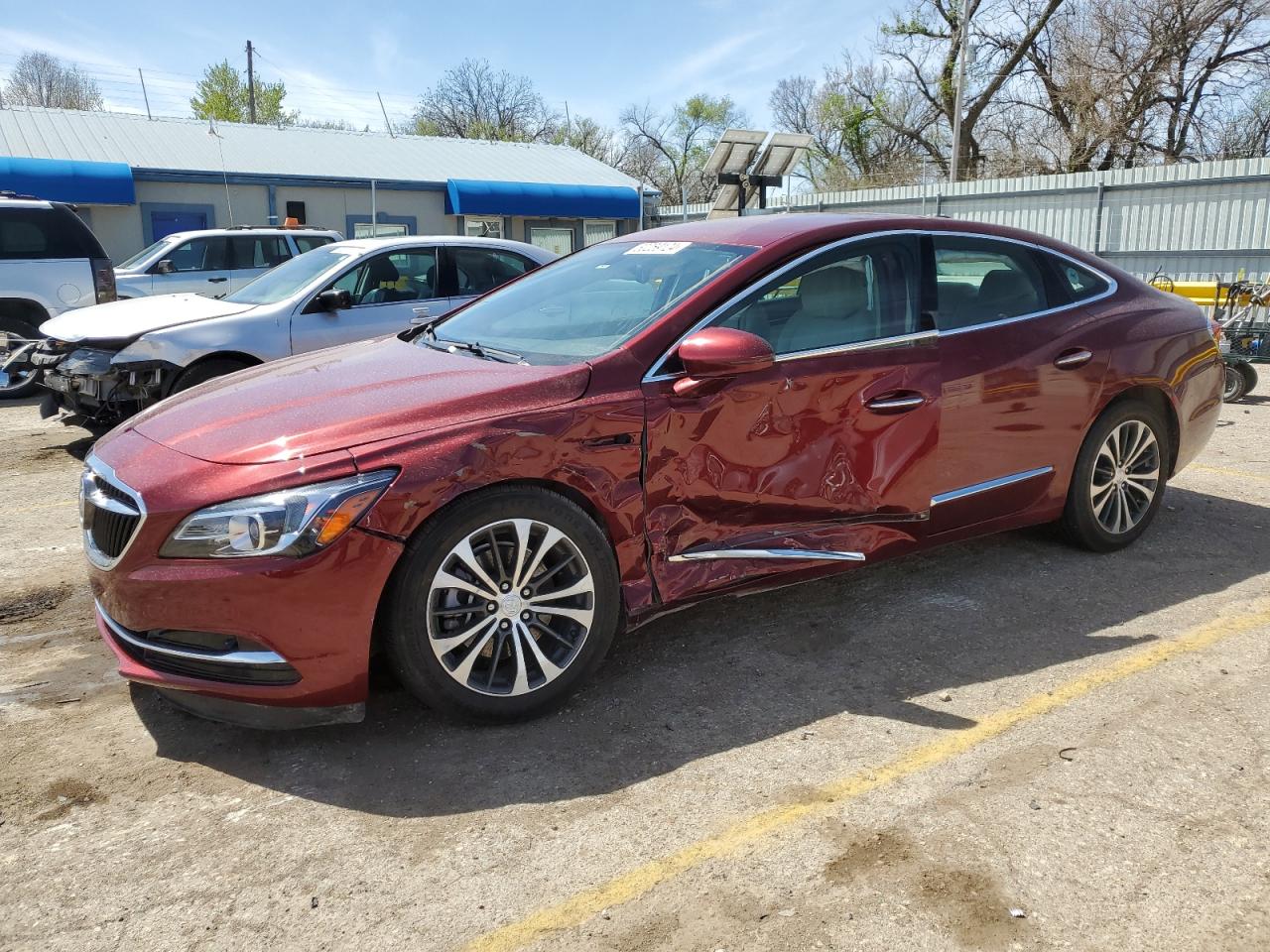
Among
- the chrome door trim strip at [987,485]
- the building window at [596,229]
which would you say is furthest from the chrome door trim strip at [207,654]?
the building window at [596,229]

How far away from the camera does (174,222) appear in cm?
2178

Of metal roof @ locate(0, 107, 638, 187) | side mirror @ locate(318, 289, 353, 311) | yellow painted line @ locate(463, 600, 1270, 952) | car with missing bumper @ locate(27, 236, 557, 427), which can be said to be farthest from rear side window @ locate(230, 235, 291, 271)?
yellow painted line @ locate(463, 600, 1270, 952)

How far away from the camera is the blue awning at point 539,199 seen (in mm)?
23969

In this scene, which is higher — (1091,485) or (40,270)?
(40,270)

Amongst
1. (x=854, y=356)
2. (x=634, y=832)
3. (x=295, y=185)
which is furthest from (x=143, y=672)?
(x=295, y=185)

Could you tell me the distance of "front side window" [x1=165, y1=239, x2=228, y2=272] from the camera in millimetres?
13758

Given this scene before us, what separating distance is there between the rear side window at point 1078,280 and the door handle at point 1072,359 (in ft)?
1.02

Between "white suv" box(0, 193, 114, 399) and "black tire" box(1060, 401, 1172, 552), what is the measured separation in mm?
9763

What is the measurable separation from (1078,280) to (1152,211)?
11.6 metres

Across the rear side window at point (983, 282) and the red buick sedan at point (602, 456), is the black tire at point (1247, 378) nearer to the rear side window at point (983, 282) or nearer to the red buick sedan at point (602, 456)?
the red buick sedan at point (602, 456)

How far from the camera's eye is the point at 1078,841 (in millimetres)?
2617

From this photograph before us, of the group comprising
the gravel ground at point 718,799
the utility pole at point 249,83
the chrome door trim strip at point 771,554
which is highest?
the utility pole at point 249,83

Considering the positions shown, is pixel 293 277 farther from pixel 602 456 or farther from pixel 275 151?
pixel 275 151

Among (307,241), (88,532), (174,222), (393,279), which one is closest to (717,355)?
(88,532)
